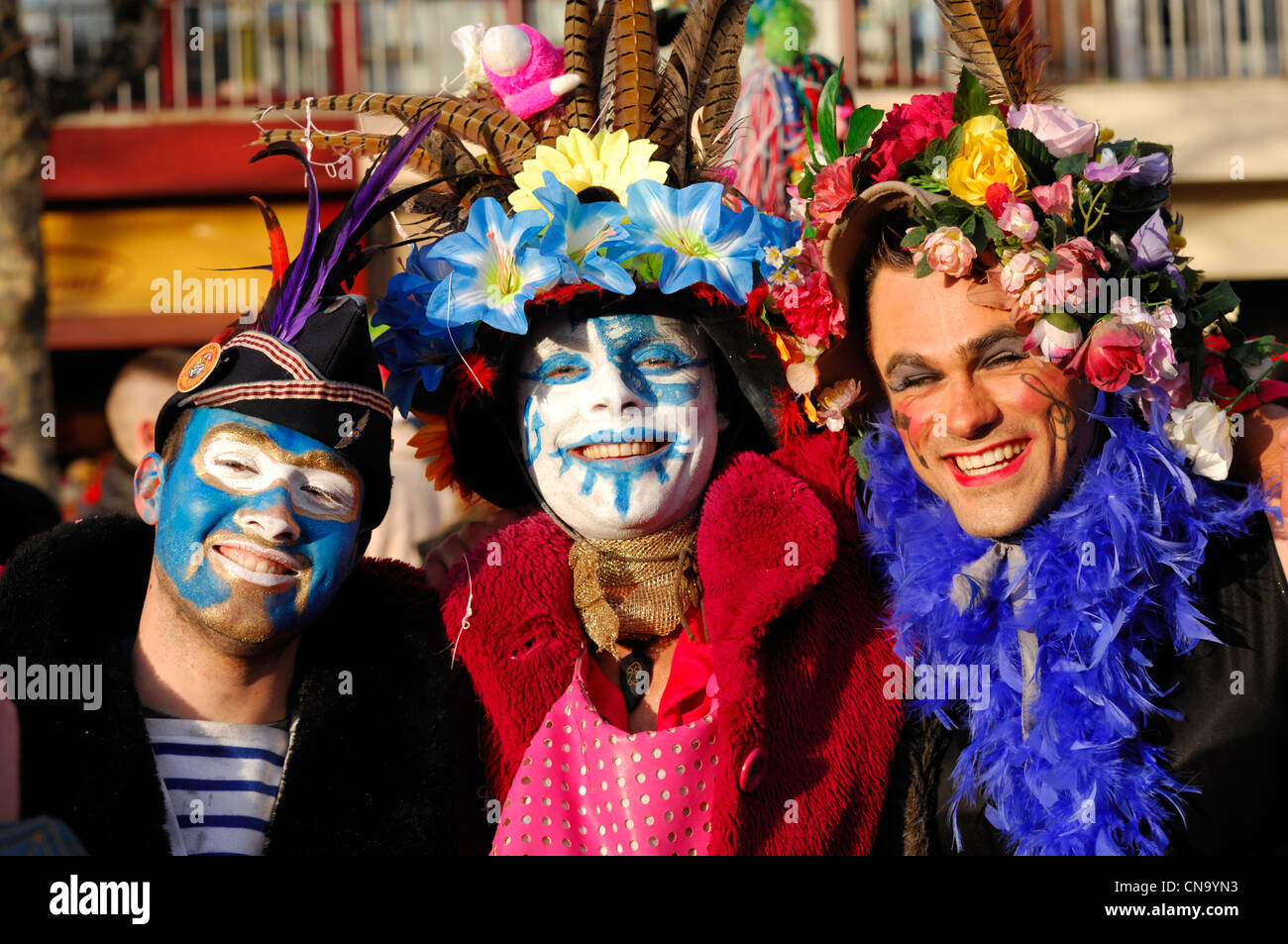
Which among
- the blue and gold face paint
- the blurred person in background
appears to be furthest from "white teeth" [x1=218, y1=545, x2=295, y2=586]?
the blurred person in background

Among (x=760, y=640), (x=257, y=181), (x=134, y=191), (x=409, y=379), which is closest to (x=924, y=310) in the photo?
(x=760, y=640)

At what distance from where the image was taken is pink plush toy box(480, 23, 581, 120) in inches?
128

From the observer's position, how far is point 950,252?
8.89 ft

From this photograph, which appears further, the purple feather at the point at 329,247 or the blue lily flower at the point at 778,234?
the blue lily flower at the point at 778,234

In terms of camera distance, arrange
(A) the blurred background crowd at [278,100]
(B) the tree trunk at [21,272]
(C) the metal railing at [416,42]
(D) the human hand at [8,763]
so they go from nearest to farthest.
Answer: (D) the human hand at [8,763] → (B) the tree trunk at [21,272] → (A) the blurred background crowd at [278,100] → (C) the metal railing at [416,42]

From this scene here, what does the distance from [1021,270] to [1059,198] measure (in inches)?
6.4

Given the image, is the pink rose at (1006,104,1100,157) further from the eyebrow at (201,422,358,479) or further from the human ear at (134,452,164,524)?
the human ear at (134,452,164,524)

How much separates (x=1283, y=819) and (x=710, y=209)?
5.25 feet

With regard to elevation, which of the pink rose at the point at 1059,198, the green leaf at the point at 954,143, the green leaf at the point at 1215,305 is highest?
the green leaf at the point at 954,143

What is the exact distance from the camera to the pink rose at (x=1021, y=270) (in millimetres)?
2658

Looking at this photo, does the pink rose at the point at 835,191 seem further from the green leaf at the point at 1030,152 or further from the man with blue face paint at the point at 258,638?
the man with blue face paint at the point at 258,638

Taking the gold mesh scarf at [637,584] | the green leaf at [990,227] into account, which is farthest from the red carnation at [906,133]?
the gold mesh scarf at [637,584]

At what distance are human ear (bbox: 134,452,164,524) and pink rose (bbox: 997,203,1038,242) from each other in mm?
1670

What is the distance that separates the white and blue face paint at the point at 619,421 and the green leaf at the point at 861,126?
0.50 m
